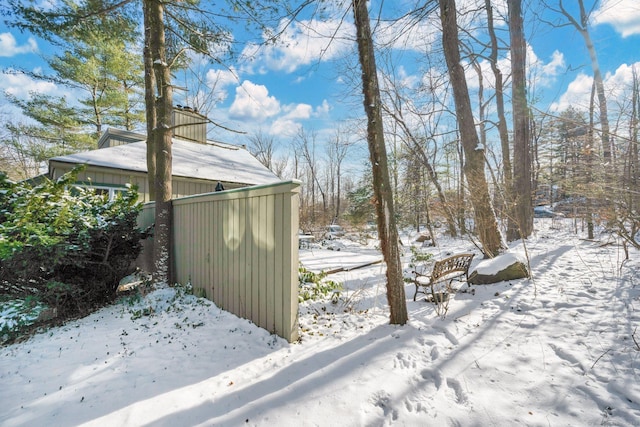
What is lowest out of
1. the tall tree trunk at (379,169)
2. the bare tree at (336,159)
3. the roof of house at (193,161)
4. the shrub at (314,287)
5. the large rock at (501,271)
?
the shrub at (314,287)

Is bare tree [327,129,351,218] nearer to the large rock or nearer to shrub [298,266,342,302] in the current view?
shrub [298,266,342,302]

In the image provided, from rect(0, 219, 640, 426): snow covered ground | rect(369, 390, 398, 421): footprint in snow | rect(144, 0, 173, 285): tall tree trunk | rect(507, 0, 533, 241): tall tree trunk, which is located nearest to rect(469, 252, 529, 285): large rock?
rect(0, 219, 640, 426): snow covered ground

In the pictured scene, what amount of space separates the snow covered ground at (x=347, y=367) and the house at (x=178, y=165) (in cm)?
374

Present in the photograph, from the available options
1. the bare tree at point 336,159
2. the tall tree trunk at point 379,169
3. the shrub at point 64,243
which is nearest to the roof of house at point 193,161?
the shrub at point 64,243

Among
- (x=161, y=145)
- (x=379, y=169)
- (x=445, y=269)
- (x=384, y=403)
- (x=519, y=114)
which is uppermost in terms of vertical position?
(x=519, y=114)

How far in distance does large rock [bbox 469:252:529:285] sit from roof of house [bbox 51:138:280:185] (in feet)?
19.3

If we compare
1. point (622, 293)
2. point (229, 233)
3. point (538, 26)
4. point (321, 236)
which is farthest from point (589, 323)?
point (321, 236)

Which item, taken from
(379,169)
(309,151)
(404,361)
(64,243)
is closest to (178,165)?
(64,243)

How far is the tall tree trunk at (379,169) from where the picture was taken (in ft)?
9.82

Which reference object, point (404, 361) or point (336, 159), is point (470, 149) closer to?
point (404, 361)

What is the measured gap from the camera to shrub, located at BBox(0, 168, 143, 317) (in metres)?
3.29

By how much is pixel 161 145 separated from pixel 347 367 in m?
4.66

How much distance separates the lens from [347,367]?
7.47 ft

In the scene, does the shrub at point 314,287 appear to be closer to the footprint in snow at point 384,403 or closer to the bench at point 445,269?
the bench at point 445,269
